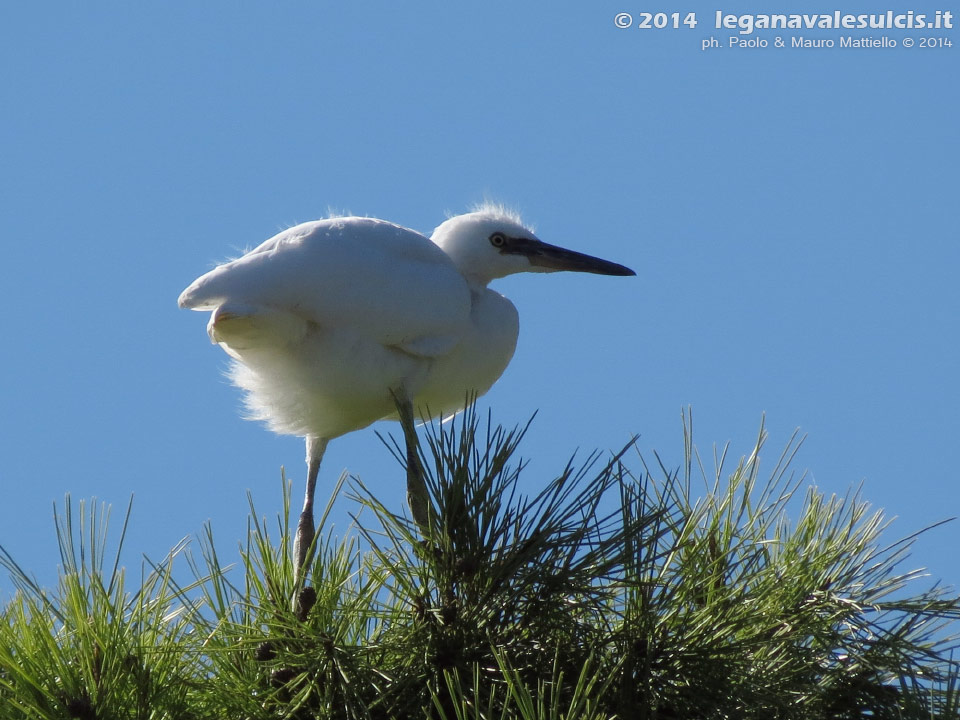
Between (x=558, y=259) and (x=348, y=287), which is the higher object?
(x=558, y=259)

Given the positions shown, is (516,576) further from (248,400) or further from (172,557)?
(248,400)

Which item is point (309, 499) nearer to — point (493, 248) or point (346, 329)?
point (346, 329)

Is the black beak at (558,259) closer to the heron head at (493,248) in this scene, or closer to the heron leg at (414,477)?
the heron head at (493,248)

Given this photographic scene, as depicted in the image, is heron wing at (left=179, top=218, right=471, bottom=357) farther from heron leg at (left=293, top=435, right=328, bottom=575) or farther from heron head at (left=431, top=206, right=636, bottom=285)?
heron leg at (left=293, top=435, right=328, bottom=575)

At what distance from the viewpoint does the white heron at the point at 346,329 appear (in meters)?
3.50

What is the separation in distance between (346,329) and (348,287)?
123 millimetres

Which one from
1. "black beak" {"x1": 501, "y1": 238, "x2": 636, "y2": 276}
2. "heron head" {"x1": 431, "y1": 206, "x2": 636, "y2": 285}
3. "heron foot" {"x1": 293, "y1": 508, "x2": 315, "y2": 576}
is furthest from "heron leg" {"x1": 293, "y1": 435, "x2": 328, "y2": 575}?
"black beak" {"x1": 501, "y1": 238, "x2": 636, "y2": 276}

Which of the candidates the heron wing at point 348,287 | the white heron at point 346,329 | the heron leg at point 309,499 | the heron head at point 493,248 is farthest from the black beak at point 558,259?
the heron leg at point 309,499

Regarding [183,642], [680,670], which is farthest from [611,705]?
[183,642]

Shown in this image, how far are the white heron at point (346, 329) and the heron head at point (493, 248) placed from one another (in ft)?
0.74

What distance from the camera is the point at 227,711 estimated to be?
249 centimetres

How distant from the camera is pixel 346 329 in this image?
12.0ft

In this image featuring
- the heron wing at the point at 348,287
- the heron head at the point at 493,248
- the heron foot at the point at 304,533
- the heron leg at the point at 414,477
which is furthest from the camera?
the heron head at the point at 493,248

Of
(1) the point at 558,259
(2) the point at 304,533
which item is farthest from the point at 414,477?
(1) the point at 558,259
